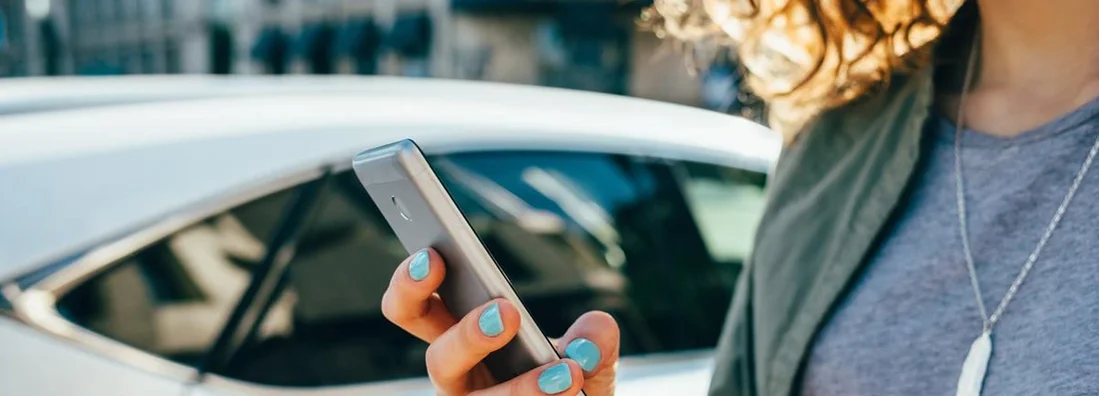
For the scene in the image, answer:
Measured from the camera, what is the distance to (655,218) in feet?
7.97

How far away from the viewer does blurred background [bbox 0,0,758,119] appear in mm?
21375

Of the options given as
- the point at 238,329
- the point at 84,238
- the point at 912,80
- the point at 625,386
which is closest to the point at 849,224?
the point at 912,80

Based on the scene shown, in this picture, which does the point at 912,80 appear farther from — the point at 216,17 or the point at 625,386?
the point at 216,17

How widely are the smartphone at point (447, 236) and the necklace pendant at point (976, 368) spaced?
460mm

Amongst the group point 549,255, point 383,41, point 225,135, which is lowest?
point 383,41

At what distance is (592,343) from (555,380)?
0.12 meters

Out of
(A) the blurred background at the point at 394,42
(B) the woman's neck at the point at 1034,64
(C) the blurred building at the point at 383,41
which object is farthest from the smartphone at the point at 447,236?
(C) the blurred building at the point at 383,41

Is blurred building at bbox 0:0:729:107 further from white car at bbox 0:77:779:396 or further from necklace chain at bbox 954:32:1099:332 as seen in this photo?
necklace chain at bbox 954:32:1099:332

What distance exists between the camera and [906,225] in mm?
1306

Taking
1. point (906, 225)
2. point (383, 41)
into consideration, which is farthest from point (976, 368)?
point (383, 41)

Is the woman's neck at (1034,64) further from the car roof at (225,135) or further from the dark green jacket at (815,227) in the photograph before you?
the car roof at (225,135)

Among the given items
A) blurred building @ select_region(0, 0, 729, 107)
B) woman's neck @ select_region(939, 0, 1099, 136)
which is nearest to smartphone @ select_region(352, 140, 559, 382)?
woman's neck @ select_region(939, 0, 1099, 136)

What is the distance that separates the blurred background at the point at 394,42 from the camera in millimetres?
21375

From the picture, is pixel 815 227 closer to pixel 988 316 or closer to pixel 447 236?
pixel 988 316
